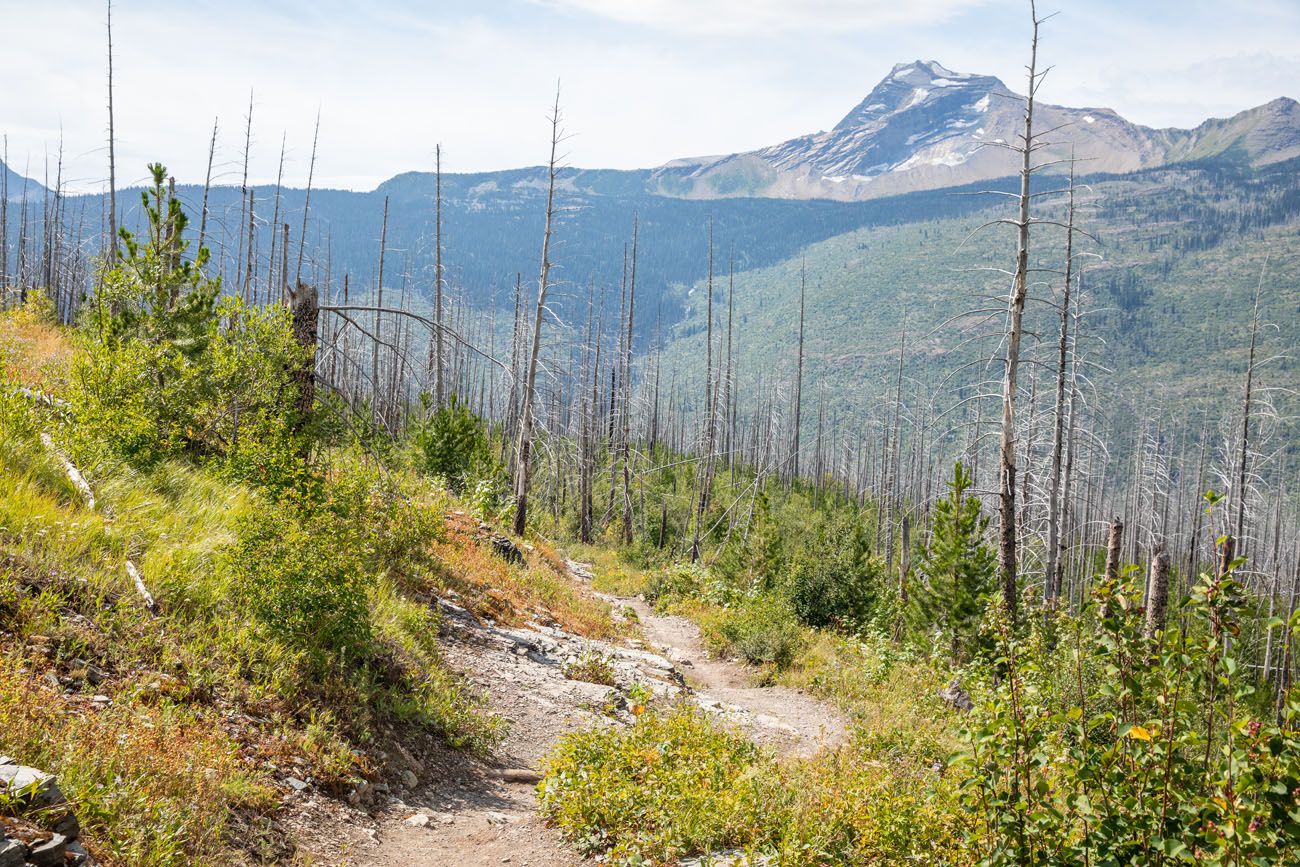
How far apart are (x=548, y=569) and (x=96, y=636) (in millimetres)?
10417

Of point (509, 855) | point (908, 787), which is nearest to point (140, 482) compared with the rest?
point (509, 855)

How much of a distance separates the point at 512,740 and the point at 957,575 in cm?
1129

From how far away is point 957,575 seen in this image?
600 inches

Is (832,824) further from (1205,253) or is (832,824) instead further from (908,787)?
(1205,253)

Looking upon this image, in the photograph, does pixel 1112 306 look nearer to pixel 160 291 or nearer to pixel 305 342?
pixel 305 342

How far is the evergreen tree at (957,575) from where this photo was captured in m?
14.8

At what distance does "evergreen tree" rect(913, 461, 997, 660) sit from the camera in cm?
1482

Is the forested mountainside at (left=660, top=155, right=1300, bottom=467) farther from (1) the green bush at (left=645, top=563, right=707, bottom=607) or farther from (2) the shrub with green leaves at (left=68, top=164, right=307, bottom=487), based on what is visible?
(2) the shrub with green leaves at (left=68, top=164, right=307, bottom=487)

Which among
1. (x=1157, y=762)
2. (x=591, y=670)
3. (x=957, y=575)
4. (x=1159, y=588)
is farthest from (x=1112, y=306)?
(x=1157, y=762)

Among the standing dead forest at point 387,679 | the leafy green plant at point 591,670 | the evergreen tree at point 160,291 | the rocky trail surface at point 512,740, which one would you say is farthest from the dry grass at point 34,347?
the leafy green plant at point 591,670

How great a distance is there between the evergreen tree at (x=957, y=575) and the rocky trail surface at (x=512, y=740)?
478cm

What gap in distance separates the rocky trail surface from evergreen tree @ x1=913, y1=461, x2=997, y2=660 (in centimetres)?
478

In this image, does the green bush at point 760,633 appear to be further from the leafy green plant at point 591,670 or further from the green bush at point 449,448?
the green bush at point 449,448

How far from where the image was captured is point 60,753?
3.24 m
